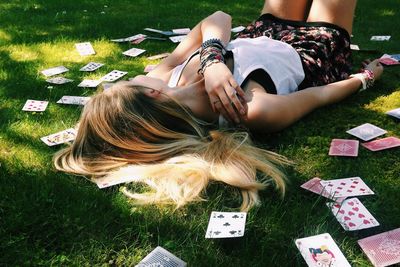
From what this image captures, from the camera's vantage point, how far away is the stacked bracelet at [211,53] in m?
3.00

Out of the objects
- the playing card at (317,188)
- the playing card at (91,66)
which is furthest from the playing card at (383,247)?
the playing card at (91,66)

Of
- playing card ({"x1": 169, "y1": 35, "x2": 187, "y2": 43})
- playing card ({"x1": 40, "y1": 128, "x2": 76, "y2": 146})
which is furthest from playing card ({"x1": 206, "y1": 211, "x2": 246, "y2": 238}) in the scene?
playing card ({"x1": 169, "y1": 35, "x2": 187, "y2": 43})

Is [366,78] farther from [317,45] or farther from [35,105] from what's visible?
[35,105]

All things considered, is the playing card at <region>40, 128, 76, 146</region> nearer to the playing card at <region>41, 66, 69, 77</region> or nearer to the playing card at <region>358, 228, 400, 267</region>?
the playing card at <region>41, 66, 69, 77</region>

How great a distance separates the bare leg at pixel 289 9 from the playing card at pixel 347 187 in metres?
1.92

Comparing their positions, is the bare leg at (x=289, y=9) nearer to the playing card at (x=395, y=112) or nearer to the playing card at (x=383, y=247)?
the playing card at (x=395, y=112)

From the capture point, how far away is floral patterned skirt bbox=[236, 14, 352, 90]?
345cm

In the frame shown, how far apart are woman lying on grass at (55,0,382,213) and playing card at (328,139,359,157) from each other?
323 millimetres

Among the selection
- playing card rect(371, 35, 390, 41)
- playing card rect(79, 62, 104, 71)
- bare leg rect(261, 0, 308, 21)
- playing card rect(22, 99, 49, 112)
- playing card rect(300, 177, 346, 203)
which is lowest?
playing card rect(22, 99, 49, 112)

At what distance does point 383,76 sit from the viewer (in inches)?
156

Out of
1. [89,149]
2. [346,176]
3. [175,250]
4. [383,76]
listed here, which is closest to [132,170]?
[89,149]

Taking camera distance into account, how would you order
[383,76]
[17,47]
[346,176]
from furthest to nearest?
[17,47] < [383,76] < [346,176]

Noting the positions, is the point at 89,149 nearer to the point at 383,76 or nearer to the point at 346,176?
the point at 346,176

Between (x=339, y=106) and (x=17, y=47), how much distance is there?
3.58 meters
